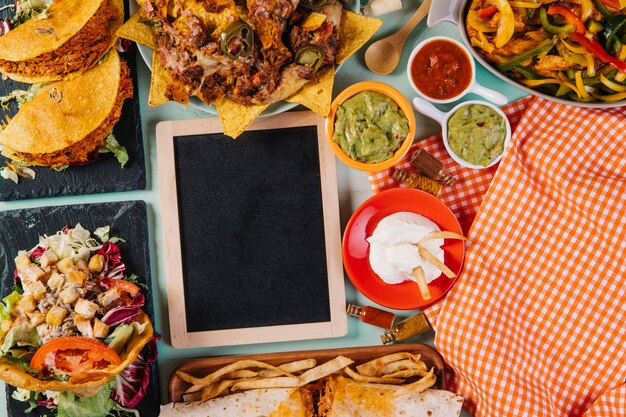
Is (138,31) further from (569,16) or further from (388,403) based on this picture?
(388,403)

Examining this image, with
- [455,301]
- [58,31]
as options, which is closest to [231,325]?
[455,301]

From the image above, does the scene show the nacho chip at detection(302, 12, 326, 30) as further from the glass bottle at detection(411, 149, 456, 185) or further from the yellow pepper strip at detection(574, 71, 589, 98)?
the yellow pepper strip at detection(574, 71, 589, 98)

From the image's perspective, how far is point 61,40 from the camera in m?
2.52

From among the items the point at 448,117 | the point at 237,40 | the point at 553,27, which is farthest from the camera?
the point at 448,117

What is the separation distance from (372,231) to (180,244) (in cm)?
89

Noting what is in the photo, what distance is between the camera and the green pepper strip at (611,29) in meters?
2.43

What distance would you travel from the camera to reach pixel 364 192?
9.68 ft

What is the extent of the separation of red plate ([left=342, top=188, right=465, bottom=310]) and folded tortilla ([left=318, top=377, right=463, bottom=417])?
39cm

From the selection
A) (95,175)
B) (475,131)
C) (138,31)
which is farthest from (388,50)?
(95,175)

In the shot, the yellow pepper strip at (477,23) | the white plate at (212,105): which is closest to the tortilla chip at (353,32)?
the white plate at (212,105)

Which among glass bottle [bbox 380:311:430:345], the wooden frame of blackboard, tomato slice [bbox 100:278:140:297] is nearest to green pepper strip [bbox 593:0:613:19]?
the wooden frame of blackboard

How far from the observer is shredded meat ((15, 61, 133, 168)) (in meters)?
2.73

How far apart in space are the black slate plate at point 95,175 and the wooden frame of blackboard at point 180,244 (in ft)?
0.38

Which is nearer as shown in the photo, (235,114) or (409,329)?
(235,114)
